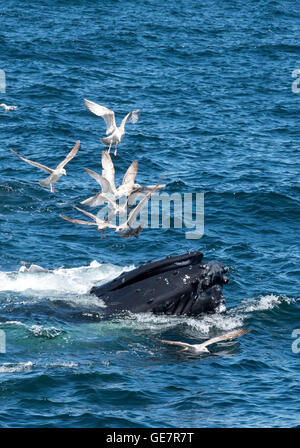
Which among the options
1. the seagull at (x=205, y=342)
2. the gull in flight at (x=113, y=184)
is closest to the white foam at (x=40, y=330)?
the seagull at (x=205, y=342)

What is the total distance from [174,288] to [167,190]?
17.9m

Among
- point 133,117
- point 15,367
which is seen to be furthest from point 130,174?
point 15,367

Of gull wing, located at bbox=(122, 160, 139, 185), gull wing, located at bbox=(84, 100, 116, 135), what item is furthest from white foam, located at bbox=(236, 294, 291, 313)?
gull wing, located at bbox=(84, 100, 116, 135)

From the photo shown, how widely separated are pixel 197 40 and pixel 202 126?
67.0 feet

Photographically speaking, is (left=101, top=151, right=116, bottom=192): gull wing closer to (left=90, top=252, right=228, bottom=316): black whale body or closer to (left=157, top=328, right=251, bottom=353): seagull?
(left=90, top=252, right=228, bottom=316): black whale body

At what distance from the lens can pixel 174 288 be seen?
80.7ft

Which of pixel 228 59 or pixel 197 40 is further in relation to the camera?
pixel 197 40

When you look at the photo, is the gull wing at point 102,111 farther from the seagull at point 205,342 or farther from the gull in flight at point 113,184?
the seagull at point 205,342

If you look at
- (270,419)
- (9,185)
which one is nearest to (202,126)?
(9,185)

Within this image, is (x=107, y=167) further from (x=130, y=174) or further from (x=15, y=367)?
(x=15, y=367)

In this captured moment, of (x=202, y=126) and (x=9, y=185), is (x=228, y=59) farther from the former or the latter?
(x=9, y=185)

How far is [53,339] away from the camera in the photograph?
24.5 meters

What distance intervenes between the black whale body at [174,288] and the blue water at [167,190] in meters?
0.35

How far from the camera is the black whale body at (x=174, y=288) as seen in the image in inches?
968
